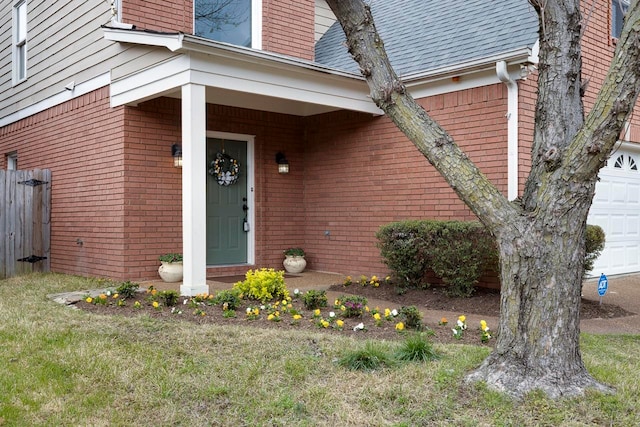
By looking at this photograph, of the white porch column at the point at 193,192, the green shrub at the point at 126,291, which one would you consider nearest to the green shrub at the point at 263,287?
the white porch column at the point at 193,192

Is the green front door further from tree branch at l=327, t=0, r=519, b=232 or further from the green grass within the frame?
tree branch at l=327, t=0, r=519, b=232

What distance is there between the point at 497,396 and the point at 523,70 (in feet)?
15.9

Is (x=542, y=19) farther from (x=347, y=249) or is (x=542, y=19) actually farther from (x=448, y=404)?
(x=347, y=249)

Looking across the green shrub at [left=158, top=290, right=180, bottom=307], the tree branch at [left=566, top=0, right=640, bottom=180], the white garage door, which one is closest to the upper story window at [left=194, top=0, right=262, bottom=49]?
the green shrub at [left=158, top=290, right=180, bottom=307]

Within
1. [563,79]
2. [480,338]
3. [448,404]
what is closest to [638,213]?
[480,338]

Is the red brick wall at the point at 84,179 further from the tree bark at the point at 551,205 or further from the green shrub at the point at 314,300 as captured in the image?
the tree bark at the point at 551,205

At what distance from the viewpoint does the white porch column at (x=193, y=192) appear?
21.2ft

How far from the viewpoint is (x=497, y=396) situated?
3117 mm

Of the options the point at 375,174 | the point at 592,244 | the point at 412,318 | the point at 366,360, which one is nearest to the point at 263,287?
the point at 412,318

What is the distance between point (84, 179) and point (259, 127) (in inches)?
115

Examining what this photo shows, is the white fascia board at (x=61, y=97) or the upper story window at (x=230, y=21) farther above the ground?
the upper story window at (x=230, y=21)

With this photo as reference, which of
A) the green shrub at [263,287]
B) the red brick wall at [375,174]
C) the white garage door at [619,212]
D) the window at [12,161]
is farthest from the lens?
the window at [12,161]

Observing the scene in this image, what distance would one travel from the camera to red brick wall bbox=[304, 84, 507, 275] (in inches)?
289

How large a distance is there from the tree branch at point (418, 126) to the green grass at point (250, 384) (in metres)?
1.05
